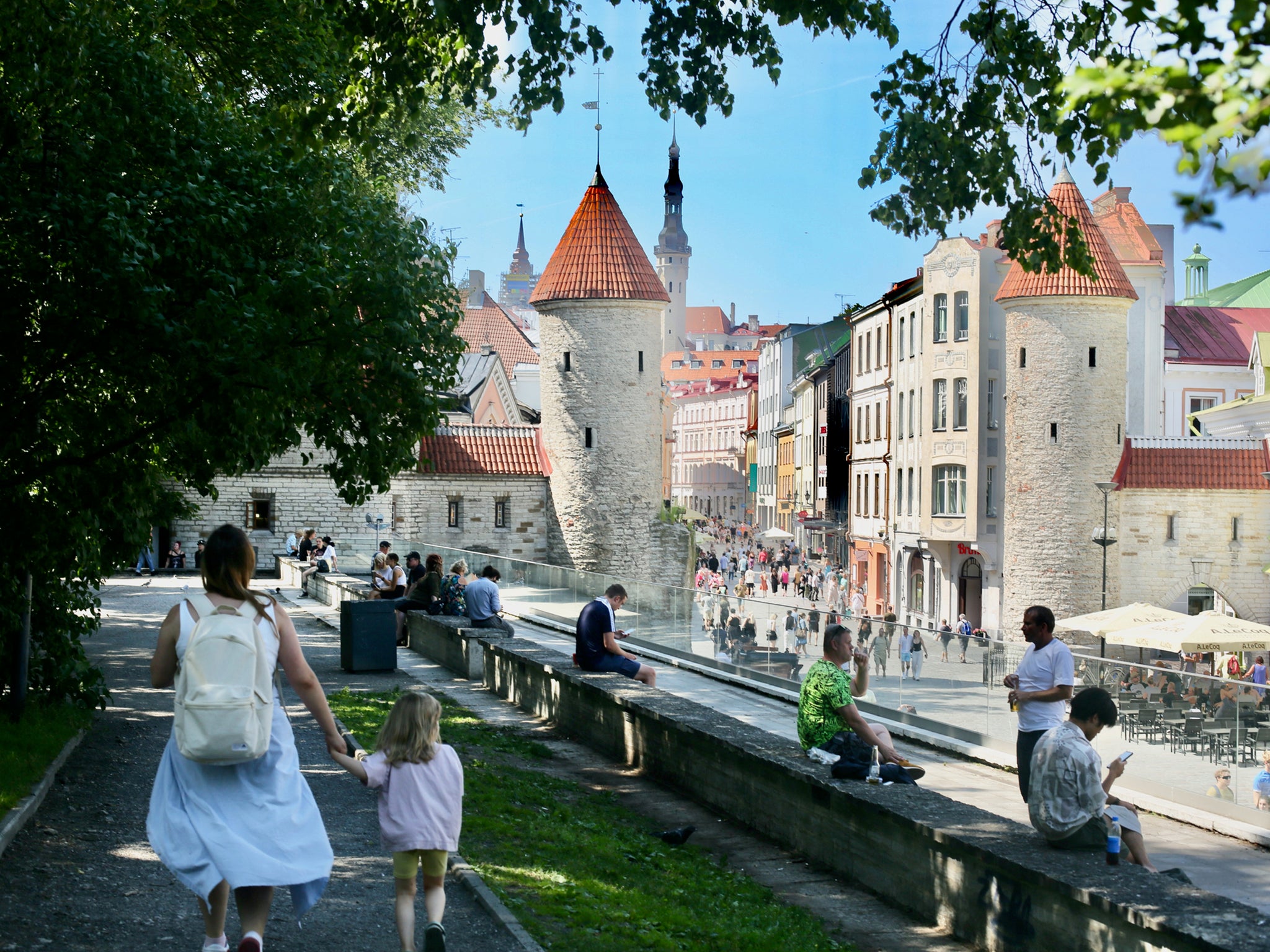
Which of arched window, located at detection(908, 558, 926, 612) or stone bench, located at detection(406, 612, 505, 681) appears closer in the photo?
stone bench, located at detection(406, 612, 505, 681)

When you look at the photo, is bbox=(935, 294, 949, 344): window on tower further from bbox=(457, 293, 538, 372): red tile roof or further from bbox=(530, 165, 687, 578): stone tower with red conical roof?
bbox=(457, 293, 538, 372): red tile roof

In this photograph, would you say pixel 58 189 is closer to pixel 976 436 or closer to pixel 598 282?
pixel 598 282

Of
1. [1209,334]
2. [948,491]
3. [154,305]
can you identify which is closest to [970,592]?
[948,491]

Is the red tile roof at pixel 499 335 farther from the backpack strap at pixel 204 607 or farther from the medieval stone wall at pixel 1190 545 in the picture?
the backpack strap at pixel 204 607

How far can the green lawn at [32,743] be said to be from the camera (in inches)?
332

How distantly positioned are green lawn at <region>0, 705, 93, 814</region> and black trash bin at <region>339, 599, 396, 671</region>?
5.75 metres

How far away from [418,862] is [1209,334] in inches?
2348

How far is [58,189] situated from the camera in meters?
10.5

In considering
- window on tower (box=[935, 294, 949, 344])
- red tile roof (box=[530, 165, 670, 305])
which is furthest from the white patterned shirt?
window on tower (box=[935, 294, 949, 344])

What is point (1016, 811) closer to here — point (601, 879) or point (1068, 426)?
point (601, 879)

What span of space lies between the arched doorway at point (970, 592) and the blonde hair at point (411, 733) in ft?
161

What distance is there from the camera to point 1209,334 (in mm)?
59031

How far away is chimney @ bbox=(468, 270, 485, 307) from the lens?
13625 centimetres

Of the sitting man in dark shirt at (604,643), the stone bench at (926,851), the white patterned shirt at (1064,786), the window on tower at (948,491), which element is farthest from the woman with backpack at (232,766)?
the window on tower at (948,491)
